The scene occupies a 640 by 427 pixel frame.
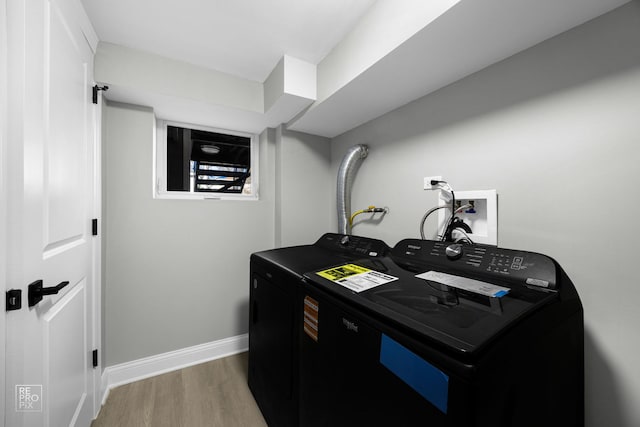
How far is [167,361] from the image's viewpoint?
185 cm

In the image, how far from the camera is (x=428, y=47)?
1021 millimetres

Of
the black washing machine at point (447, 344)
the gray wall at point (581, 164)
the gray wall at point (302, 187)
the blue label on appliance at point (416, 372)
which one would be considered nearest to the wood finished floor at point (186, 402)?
the black washing machine at point (447, 344)

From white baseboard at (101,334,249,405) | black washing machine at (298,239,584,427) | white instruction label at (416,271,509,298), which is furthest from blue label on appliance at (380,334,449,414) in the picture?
white baseboard at (101,334,249,405)

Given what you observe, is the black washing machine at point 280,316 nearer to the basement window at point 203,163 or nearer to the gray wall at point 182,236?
the gray wall at point 182,236

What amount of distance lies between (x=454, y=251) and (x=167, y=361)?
222 cm

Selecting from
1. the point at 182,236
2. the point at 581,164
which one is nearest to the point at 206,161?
the point at 182,236

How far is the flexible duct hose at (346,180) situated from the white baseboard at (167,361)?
141 centimetres

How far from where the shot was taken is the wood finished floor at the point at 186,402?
141 centimetres

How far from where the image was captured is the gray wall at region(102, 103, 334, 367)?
5.55 ft

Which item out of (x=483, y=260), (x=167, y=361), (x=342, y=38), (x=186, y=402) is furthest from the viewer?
(x=167, y=361)

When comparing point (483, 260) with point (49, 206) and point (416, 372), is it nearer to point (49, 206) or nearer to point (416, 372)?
point (416, 372)

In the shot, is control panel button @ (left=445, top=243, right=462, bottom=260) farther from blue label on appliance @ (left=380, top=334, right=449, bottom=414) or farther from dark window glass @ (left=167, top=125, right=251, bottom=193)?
dark window glass @ (left=167, top=125, right=251, bottom=193)

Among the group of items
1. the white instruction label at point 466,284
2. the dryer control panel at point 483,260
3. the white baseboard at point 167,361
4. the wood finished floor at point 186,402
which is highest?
the dryer control panel at point 483,260

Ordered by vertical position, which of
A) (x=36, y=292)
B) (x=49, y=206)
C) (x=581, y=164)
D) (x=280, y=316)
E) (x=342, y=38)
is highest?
(x=342, y=38)
